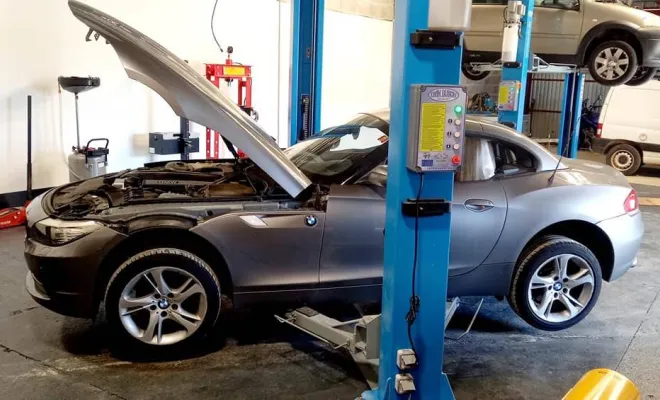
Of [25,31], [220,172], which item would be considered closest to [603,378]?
[220,172]

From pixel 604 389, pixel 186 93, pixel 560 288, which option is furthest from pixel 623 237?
pixel 186 93

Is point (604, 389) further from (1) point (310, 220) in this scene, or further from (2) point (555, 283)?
(2) point (555, 283)

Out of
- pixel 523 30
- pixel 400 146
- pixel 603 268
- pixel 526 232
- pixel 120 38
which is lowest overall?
pixel 603 268

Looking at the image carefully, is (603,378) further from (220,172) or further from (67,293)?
(220,172)

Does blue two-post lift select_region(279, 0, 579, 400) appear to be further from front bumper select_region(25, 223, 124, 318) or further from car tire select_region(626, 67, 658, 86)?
car tire select_region(626, 67, 658, 86)

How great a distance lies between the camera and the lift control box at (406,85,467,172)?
2.51m

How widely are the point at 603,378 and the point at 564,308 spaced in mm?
2525

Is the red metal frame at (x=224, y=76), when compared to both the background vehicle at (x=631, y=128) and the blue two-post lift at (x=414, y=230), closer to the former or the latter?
the blue two-post lift at (x=414, y=230)

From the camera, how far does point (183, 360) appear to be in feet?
11.9

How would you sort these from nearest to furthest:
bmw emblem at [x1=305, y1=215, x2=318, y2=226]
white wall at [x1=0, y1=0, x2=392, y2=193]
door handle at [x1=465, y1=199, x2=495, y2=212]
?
bmw emblem at [x1=305, y1=215, x2=318, y2=226]
door handle at [x1=465, y1=199, x2=495, y2=212]
white wall at [x1=0, y1=0, x2=392, y2=193]

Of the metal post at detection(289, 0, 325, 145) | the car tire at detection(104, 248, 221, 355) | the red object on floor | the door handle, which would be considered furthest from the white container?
the red object on floor

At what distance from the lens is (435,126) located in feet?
8.29

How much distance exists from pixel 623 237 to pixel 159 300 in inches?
122

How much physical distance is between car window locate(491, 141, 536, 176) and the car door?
5033 millimetres
